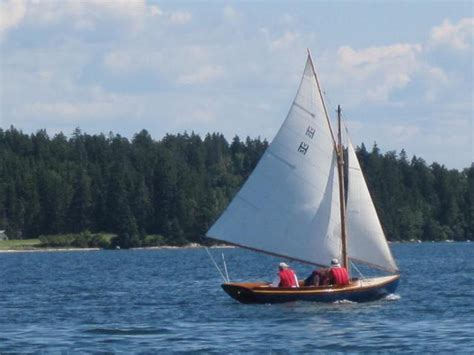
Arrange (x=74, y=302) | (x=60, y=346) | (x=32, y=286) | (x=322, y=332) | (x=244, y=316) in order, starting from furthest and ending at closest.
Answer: (x=32, y=286) → (x=74, y=302) → (x=244, y=316) → (x=322, y=332) → (x=60, y=346)

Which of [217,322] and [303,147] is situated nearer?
[217,322]

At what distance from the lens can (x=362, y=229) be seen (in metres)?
59.9

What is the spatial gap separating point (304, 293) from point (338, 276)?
1.68 metres

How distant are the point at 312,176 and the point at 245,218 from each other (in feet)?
10.6

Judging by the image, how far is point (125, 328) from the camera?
49781 millimetres

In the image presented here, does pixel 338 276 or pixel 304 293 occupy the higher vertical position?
pixel 338 276

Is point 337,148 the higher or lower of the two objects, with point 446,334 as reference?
higher

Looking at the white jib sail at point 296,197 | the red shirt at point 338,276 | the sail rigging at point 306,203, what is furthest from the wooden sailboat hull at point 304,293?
the white jib sail at point 296,197

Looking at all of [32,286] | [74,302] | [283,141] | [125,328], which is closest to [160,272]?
[32,286]

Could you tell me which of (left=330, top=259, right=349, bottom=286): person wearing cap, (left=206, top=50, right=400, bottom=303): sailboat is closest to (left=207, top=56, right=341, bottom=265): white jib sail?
(left=206, top=50, right=400, bottom=303): sailboat

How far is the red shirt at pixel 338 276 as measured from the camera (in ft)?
188

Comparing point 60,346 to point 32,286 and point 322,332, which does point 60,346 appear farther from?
point 32,286

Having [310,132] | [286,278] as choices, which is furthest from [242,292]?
[310,132]

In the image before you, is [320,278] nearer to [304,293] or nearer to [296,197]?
[304,293]
